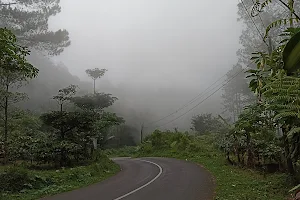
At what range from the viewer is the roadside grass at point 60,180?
33.2 feet

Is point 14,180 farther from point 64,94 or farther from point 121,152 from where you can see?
point 121,152

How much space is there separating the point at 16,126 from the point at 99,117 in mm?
5614

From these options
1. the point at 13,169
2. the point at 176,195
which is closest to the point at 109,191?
the point at 176,195

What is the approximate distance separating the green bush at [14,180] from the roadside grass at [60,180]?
204 millimetres

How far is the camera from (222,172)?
1484 cm

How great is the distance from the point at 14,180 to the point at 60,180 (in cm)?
213

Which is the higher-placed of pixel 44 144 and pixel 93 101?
pixel 93 101

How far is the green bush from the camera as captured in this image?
1039cm

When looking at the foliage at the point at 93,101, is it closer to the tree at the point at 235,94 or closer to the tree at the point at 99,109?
the tree at the point at 99,109

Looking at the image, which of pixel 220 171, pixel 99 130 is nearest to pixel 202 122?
pixel 99 130

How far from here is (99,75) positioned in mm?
39844

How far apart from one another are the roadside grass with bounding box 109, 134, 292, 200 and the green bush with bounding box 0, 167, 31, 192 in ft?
22.7

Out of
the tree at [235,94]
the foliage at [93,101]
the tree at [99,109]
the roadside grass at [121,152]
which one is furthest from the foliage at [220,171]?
the tree at [235,94]

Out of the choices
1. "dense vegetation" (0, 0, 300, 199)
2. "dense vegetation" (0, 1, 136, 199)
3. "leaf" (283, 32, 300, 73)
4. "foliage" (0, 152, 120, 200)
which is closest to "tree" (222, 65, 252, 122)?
"dense vegetation" (0, 0, 300, 199)
